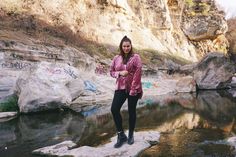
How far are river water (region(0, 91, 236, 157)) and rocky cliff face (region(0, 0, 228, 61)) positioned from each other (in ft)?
42.5

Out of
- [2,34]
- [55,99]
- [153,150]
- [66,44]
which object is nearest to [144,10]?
[66,44]

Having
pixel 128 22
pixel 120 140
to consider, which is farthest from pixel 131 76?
pixel 128 22

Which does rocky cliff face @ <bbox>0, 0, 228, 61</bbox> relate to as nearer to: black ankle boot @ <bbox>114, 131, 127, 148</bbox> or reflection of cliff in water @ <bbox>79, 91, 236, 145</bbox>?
reflection of cliff in water @ <bbox>79, 91, 236, 145</bbox>

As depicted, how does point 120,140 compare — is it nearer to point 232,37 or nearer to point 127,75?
point 127,75

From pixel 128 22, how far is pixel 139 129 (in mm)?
29847

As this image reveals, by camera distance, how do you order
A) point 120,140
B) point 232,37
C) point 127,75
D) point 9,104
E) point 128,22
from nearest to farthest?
point 127,75 < point 120,140 < point 9,104 < point 128,22 < point 232,37

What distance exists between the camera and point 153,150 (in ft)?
23.6

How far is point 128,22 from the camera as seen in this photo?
38938mm

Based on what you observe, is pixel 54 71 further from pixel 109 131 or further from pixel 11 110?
pixel 109 131

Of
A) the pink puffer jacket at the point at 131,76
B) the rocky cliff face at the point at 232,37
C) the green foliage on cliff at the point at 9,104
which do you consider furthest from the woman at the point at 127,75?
the rocky cliff face at the point at 232,37

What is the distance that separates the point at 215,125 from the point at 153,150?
Answer: 3.81m

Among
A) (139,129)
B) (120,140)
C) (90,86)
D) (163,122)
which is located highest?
(120,140)

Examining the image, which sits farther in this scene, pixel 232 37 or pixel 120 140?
pixel 232 37

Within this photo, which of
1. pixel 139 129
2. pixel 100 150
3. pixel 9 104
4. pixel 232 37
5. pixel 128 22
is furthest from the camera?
pixel 232 37
